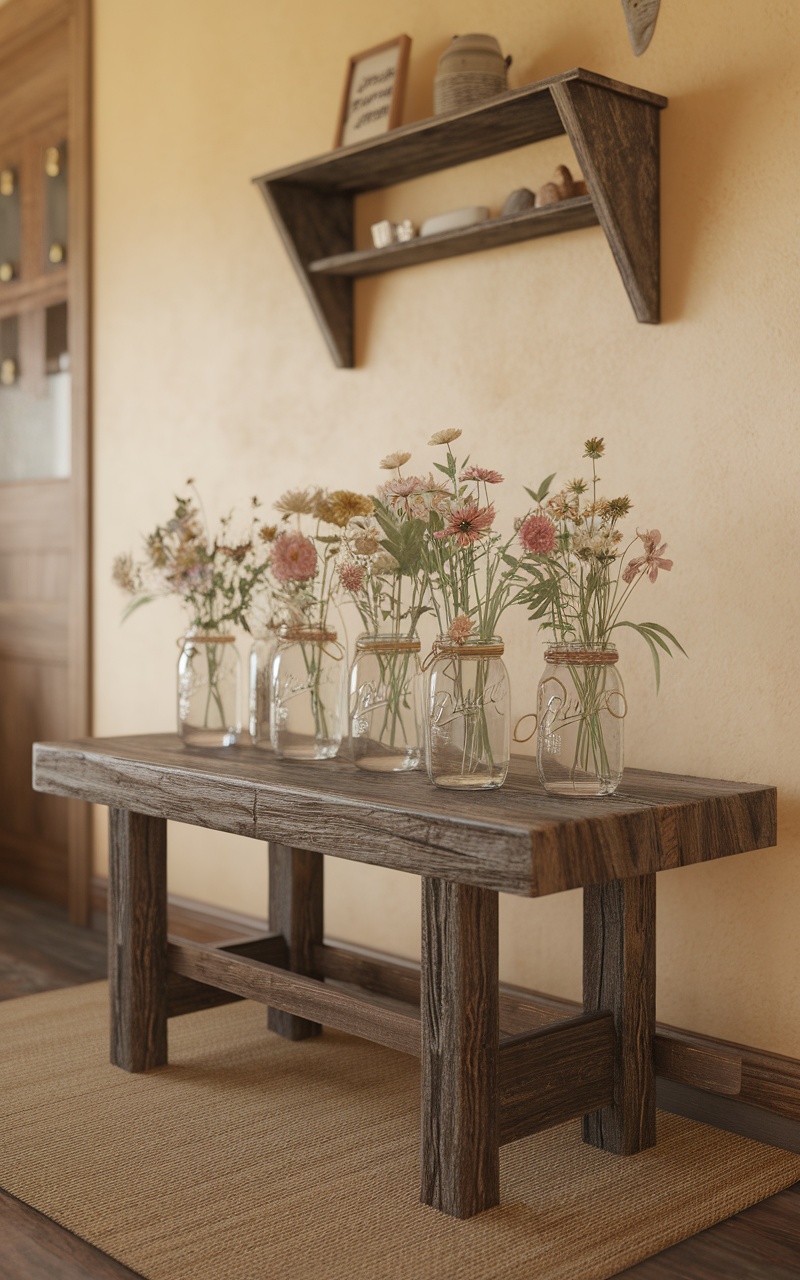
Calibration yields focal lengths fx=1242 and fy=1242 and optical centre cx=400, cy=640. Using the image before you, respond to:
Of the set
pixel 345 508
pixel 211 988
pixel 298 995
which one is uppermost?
pixel 345 508

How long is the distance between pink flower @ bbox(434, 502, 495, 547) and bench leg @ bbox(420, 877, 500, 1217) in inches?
20.8

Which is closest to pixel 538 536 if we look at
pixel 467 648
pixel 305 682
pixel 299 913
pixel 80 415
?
pixel 467 648

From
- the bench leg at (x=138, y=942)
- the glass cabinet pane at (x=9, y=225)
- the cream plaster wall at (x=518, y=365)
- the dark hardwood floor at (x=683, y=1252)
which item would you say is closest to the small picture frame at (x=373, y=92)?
the cream plaster wall at (x=518, y=365)

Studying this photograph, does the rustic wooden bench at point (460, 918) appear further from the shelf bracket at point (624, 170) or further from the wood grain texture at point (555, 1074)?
the shelf bracket at point (624, 170)

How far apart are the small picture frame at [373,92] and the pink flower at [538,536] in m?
1.18

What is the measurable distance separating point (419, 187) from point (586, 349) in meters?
0.63

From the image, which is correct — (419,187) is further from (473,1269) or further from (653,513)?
(473,1269)

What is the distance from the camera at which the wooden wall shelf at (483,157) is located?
2199 mm

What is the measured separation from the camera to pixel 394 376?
284 cm

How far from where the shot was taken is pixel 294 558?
2230 millimetres

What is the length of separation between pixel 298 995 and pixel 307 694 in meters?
0.55

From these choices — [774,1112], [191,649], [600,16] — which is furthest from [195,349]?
[774,1112]

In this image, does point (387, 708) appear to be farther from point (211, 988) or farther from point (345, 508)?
point (211, 988)

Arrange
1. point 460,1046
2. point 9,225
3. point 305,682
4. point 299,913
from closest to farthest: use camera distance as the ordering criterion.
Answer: point 460,1046, point 305,682, point 299,913, point 9,225
